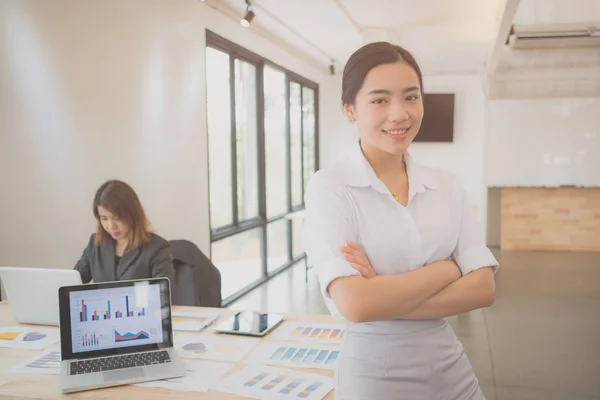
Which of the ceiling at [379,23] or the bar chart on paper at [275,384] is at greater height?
the ceiling at [379,23]

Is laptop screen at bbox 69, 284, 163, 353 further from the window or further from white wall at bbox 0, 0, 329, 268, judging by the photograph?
the window

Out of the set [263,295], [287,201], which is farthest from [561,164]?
[263,295]

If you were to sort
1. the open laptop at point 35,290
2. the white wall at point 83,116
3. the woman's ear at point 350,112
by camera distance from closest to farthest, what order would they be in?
the woman's ear at point 350,112, the open laptop at point 35,290, the white wall at point 83,116

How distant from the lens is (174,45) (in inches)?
174

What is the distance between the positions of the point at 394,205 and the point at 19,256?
278 cm

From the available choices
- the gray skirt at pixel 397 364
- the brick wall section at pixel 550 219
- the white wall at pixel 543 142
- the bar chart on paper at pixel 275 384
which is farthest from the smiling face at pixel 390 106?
the brick wall section at pixel 550 219

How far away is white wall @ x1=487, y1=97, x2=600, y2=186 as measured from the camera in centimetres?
796

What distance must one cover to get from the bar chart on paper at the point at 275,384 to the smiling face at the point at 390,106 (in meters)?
0.85

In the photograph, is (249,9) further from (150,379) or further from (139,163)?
(150,379)

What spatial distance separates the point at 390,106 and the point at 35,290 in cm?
182

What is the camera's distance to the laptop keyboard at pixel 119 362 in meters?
1.92

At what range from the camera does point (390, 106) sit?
52.5 inches

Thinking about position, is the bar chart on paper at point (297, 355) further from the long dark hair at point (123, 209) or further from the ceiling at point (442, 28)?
the ceiling at point (442, 28)

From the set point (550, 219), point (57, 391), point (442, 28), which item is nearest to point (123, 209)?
point (57, 391)
